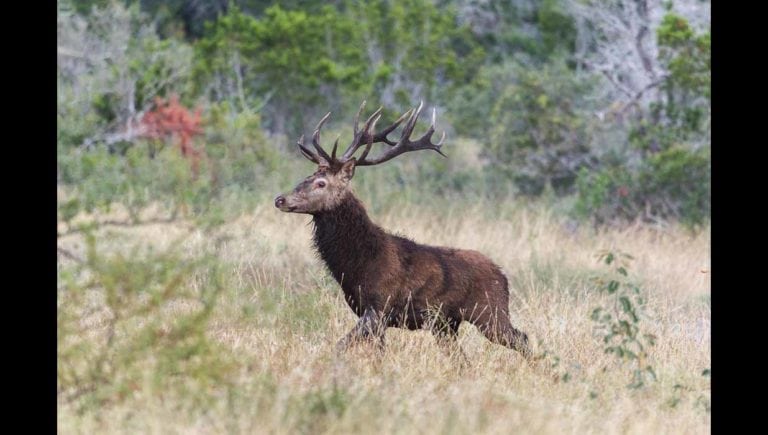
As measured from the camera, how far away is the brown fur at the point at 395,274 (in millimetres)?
9336

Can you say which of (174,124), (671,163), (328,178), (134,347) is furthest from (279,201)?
(174,124)

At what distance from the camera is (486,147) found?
843 inches

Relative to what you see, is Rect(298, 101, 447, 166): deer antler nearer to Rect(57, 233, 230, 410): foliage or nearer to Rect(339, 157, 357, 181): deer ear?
Rect(339, 157, 357, 181): deer ear

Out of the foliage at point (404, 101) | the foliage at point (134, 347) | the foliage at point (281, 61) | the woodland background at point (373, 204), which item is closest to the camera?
the foliage at point (134, 347)

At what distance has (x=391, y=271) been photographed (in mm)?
9383

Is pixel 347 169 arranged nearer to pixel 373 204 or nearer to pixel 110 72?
pixel 373 204

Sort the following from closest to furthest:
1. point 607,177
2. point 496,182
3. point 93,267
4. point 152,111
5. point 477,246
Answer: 1. point 93,267
2. point 477,246
3. point 607,177
4. point 496,182
5. point 152,111

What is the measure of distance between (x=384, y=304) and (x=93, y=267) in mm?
2635

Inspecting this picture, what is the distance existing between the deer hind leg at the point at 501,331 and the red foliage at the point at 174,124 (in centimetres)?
1091

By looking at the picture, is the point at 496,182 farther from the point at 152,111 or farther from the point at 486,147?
the point at 152,111

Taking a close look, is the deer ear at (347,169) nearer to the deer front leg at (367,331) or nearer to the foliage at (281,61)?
the deer front leg at (367,331)

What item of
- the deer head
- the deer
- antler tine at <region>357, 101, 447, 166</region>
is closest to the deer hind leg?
the deer

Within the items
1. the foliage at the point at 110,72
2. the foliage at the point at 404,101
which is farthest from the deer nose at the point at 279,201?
the foliage at the point at 110,72
